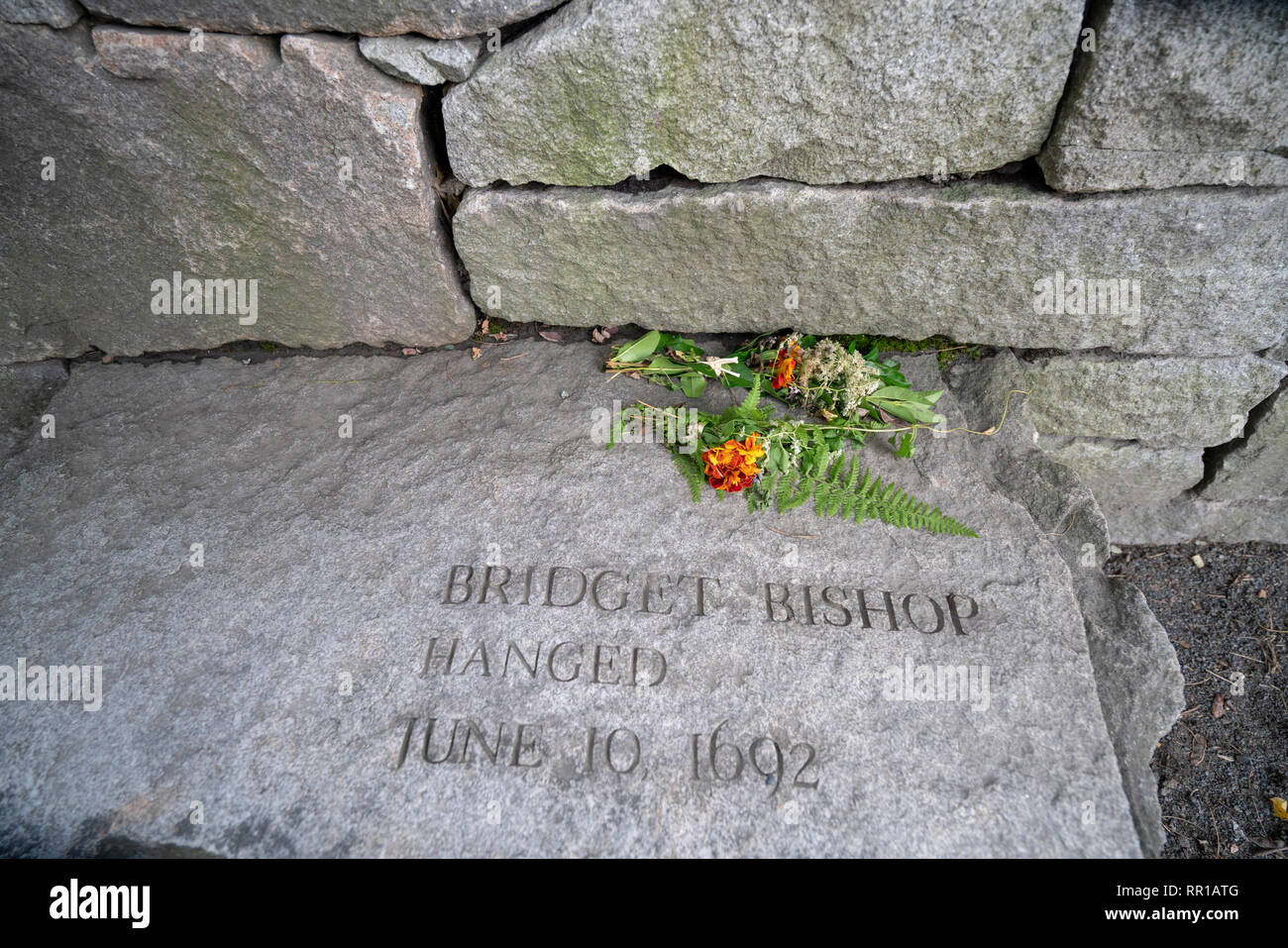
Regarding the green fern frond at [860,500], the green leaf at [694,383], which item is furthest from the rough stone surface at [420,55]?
the green fern frond at [860,500]

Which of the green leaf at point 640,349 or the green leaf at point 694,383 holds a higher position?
the green leaf at point 640,349

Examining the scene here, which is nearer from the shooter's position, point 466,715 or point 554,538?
point 466,715

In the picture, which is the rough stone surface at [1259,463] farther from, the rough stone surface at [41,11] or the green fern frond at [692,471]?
the rough stone surface at [41,11]

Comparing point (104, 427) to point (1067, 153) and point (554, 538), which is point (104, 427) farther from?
point (1067, 153)

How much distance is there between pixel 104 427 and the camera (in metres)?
2.63

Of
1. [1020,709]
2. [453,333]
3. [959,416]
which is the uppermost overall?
[453,333]

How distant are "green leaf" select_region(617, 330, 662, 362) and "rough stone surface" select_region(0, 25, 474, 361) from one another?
1.99 feet

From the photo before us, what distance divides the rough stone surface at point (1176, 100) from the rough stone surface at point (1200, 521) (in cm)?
151

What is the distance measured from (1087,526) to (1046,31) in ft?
4.79

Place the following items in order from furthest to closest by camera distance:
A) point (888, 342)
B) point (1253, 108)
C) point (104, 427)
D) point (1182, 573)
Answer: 1. point (1182, 573)
2. point (888, 342)
3. point (104, 427)
4. point (1253, 108)

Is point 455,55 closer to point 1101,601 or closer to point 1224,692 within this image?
point 1101,601

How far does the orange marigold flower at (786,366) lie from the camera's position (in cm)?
256

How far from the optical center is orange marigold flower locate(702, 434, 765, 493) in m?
2.27

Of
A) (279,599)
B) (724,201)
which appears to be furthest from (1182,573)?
(279,599)
